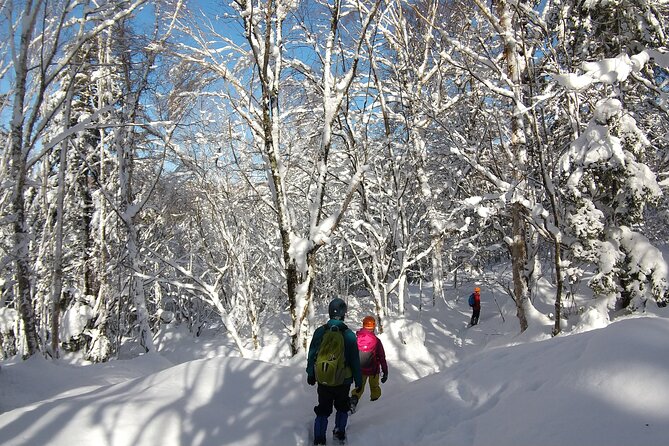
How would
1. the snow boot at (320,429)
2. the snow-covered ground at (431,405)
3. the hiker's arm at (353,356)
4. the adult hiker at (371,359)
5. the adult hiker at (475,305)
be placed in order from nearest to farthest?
the snow-covered ground at (431,405)
the snow boot at (320,429)
the hiker's arm at (353,356)
the adult hiker at (371,359)
the adult hiker at (475,305)

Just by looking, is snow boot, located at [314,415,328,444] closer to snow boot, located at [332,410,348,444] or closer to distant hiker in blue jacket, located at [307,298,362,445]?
distant hiker in blue jacket, located at [307,298,362,445]

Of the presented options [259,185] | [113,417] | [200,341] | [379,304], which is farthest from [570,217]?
[200,341]

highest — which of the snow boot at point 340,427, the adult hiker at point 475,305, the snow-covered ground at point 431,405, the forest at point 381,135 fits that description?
the forest at point 381,135

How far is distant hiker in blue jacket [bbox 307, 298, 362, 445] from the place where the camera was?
353cm

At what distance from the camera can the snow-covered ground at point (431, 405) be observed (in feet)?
7.43

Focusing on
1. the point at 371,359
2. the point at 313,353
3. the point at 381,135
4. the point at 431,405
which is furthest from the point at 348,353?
the point at 381,135

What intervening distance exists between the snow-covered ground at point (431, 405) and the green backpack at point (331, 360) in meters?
0.58

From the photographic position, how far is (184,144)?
10.9 metres

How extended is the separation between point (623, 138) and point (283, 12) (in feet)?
19.7

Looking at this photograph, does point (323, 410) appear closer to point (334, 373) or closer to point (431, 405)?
point (334, 373)

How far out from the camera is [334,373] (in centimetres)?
353

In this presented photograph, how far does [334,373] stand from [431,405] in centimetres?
94

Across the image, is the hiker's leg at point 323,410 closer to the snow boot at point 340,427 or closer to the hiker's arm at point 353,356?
the snow boot at point 340,427

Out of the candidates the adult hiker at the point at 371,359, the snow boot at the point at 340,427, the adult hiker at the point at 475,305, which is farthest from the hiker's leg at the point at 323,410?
the adult hiker at the point at 475,305
